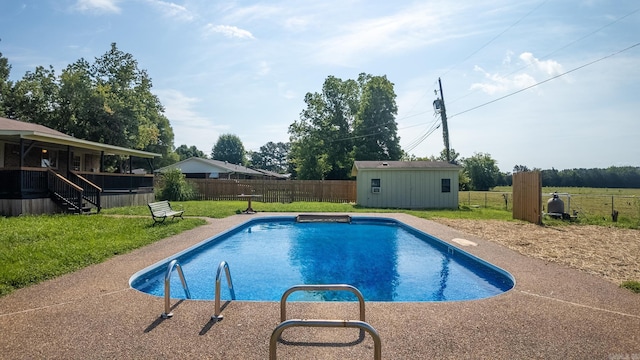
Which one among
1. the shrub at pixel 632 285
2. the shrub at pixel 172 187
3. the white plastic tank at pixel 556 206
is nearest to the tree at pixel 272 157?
the shrub at pixel 172 187

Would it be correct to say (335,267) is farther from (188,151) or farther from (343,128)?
(188,151)

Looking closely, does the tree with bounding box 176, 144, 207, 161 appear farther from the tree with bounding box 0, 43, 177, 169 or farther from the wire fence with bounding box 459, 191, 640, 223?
the wire fence with bounding box 459, 191, 640, 223

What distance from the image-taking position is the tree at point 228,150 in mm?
73750

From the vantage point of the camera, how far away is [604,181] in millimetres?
59094

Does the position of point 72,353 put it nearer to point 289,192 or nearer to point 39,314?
point 39,314

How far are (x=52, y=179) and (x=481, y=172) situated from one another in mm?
60471

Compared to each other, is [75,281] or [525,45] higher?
[525,45]

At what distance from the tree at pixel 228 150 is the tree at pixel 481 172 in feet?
152

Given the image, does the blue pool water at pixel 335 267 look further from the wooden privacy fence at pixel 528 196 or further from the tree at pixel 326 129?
the tree at pixel 326 129

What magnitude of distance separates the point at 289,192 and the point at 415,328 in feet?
69.3

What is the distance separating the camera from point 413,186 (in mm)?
21156

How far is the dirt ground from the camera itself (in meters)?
6.72

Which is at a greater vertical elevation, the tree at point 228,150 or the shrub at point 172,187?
the tree at point 228,150

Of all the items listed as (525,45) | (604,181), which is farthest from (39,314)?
(604,181)
